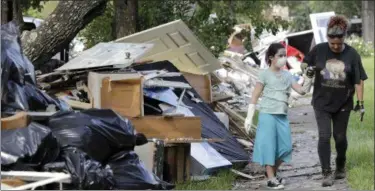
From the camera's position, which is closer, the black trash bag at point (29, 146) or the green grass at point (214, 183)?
the black trash bag at point (29, 146)

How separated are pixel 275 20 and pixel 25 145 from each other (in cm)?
870

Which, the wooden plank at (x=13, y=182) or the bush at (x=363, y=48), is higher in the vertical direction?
the bush at (x=363, y=48)

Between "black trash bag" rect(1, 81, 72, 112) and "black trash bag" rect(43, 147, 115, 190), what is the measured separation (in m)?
0.77

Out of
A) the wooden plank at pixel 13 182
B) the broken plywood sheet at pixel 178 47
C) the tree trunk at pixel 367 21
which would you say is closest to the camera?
the wooden plank at pixel 13 182

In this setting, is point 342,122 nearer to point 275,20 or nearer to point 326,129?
point 326,129

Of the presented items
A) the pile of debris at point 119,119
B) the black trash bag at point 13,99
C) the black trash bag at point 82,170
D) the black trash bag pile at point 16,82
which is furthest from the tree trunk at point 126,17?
the black trash bag at point 82,170

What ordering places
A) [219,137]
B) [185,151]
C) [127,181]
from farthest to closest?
[219,137]
[185,151]
[127,181]

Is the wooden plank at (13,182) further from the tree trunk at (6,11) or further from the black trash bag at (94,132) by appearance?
the tree trunk at (6,11)

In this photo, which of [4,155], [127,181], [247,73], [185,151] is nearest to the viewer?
[4,155]

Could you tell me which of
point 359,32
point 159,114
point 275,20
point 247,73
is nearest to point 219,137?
point 159,114

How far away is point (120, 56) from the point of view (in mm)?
7742

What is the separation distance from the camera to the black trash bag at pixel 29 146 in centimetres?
507

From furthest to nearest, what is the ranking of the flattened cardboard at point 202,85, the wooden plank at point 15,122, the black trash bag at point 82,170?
the flattened cardboard at point 202,85 < the wooden plank at point 15,122 < the black trash bag at point 82,170

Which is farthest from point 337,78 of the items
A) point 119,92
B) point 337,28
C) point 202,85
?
point 202,85
